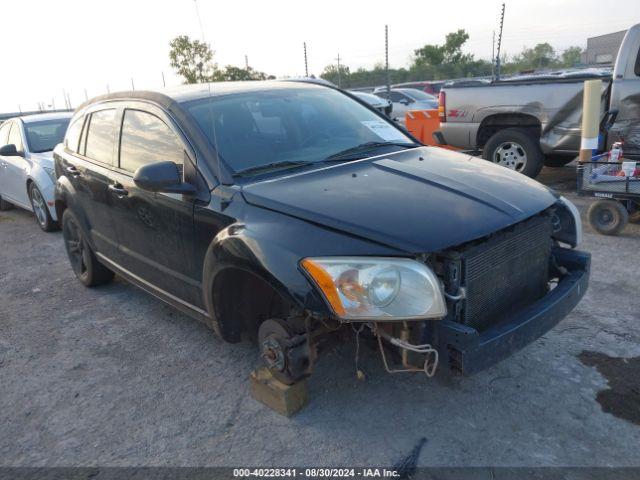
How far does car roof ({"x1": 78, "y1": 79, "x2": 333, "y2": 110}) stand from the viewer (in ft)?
11.5

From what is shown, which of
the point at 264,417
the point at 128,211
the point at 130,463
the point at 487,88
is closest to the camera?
the point at 130,463

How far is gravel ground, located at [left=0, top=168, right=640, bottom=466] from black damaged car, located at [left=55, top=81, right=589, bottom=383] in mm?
344

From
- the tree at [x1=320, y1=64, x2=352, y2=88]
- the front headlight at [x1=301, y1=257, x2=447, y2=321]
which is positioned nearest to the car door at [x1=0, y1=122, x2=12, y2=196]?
the front headlight at [x1=301, y1=257, x2=447, y2=321]

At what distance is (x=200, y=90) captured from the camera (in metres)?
3.69

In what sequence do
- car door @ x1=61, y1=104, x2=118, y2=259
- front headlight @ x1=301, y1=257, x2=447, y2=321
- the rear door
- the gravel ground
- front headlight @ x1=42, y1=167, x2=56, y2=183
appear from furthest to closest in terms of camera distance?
front headlight @ x1=42, y1=167, x2=56, y2=183, the rear door, car door @ x1=61, y1=104, x2=118, y2=259, the gravel ground, front headlight @ x1=301, y1=257, x2=447, y2=321

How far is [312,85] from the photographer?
13.8ft

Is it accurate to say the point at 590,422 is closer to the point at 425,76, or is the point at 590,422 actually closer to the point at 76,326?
the point at 76,326

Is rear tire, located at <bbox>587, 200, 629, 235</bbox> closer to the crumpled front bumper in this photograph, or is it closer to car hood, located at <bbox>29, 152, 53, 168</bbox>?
the crumpled front bumper

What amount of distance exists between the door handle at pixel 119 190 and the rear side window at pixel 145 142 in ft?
0.45

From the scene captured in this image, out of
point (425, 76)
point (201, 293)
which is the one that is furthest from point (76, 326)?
point (425, 76)

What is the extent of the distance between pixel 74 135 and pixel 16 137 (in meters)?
3.94

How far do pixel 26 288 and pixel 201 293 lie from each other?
2.91m

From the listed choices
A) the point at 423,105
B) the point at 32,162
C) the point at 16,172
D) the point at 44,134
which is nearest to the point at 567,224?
the point at 32,162

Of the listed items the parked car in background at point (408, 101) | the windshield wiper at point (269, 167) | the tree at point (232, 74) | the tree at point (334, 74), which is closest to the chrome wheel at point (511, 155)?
the windshield wiper at point (269, 167)
